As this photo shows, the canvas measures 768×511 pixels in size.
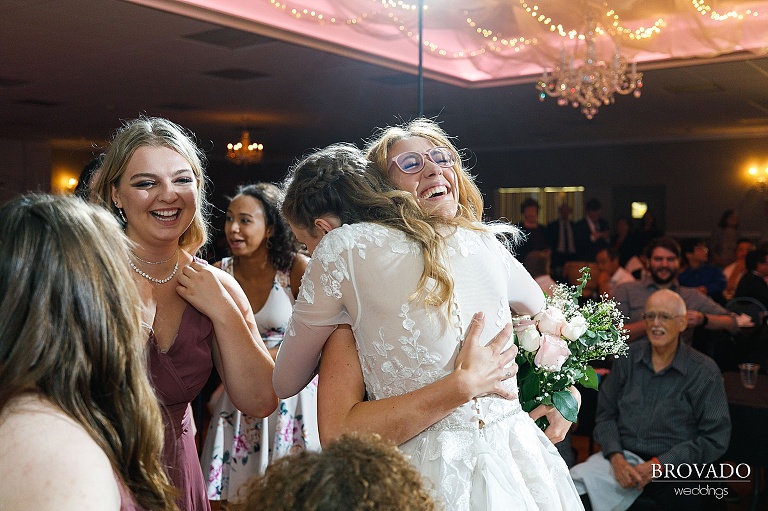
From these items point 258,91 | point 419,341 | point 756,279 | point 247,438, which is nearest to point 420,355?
point 419,341

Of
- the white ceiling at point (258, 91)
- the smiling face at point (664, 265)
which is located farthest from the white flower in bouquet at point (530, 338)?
the white ceiling at point (258, 91)

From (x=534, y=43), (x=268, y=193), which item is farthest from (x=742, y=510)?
(x=534, y=43)

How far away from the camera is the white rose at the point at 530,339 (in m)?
1.84

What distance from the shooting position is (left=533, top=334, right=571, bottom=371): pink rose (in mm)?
1826

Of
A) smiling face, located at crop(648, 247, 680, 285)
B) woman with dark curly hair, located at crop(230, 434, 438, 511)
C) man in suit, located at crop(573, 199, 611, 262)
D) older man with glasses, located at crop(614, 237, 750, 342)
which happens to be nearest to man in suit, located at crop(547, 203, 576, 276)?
man in suit, located at crop(573, 199, 611, 262)

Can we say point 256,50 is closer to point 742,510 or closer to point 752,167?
point 742,510

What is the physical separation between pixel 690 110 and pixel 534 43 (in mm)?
4925

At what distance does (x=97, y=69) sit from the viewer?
7.83 metres

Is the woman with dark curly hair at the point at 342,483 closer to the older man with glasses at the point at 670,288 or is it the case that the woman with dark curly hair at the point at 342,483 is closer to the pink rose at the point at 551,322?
the pink rose at the point at 551,322

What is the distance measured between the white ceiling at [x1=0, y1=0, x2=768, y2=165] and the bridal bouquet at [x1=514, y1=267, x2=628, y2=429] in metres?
4.20

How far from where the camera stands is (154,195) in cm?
177

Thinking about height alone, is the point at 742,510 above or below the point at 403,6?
below

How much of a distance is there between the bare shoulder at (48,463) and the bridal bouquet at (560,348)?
3.78ft

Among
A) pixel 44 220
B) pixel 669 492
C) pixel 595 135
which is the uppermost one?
pixel 595 135
